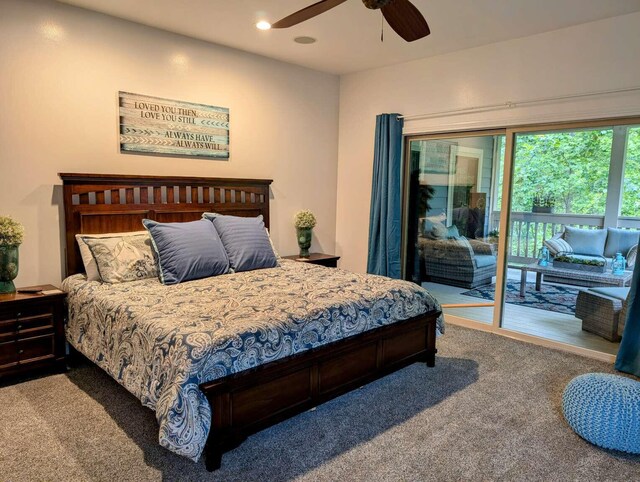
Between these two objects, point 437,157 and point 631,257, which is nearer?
point 631,257

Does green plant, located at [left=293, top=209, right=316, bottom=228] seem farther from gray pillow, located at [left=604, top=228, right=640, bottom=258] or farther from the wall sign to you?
gray pillow, located at [left=604, top=228, right=640, bottom=258]

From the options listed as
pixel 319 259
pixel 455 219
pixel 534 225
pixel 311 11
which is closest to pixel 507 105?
pixel 534 225

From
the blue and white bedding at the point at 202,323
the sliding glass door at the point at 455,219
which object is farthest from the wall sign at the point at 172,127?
the sliding glass door at the point at 455,219

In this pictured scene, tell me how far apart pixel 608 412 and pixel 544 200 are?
2333mm

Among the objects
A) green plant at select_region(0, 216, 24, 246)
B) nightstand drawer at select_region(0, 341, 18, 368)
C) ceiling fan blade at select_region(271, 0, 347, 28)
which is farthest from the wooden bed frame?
ceiling fan blade at select_region(271, 0, 347, 28)

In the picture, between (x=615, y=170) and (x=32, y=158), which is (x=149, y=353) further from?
(x=615, y=170)

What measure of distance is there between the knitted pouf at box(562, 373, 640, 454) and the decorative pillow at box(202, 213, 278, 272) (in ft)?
8.23

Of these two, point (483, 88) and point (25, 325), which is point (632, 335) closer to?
point (483, 88)

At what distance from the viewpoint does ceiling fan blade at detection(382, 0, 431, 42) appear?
2.46 meters

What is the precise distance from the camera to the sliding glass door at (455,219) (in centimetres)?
448

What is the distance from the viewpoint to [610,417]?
2.39m

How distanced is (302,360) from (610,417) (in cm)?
168

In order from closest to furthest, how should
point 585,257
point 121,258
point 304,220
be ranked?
point 121,258, point 585,257, point 304,220

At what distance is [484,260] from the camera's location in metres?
4.57
